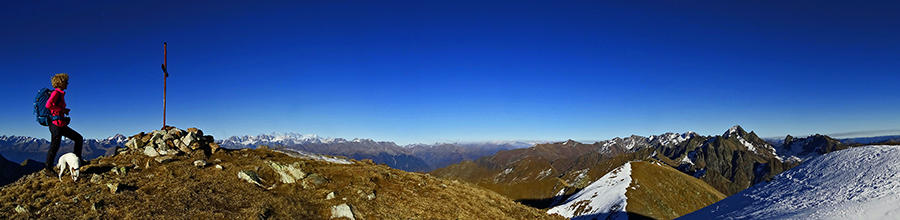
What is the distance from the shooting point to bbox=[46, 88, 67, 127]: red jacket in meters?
13.5

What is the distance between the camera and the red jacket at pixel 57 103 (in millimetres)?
13520

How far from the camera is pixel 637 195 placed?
107062 millimetres

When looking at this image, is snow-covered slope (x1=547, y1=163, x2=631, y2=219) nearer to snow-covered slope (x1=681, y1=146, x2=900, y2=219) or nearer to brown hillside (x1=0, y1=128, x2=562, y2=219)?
snow-covered slope (x1=681, y1=146, x2=900, y2=219)

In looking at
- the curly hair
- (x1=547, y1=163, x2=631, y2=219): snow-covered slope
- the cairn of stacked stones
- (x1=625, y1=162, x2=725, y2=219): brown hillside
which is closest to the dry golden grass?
the cairn of stacked stones

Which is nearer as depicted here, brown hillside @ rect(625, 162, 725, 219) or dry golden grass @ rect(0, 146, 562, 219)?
dry golden grass @ rect(0, 146, 562, 219)

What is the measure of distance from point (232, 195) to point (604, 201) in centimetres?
11466

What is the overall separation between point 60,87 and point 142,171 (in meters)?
4.68

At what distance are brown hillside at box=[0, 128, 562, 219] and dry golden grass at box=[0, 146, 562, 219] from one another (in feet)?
0.10

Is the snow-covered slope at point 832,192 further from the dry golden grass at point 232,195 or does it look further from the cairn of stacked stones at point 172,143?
the cairn of stacked stones at point 172,143

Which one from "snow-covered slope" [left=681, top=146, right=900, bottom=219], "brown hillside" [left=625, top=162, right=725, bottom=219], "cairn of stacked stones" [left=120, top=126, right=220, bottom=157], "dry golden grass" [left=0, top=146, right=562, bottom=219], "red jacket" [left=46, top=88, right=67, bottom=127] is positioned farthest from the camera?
"brown hillside" [left=625, top=162, right=725, bottom=219]

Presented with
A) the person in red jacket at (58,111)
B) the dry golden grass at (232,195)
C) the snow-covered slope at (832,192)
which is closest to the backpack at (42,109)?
the person in red jacket at (58,111)

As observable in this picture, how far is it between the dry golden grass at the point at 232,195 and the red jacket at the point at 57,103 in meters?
2.50

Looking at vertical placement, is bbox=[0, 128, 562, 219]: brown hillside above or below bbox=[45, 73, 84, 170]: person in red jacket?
below

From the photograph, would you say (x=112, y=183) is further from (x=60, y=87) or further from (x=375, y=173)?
(x=375, y=173)
